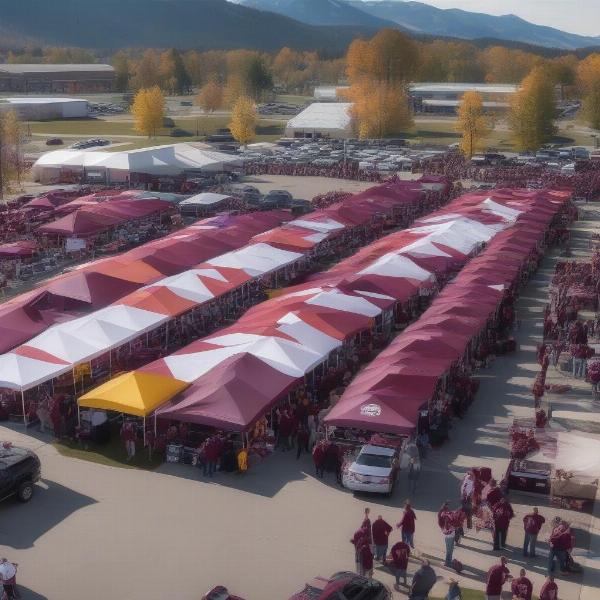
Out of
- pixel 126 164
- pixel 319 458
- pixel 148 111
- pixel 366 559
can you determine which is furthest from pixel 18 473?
pixel 148 111

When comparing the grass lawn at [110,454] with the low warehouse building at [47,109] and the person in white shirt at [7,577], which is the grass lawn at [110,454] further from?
the low warehouse building at [47,109]

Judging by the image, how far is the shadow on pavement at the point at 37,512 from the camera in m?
11.5

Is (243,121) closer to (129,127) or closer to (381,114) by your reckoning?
(381,114)

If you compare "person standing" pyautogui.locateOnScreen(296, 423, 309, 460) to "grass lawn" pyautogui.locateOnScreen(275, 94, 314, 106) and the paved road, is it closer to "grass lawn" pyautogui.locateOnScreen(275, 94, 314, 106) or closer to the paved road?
the paved road

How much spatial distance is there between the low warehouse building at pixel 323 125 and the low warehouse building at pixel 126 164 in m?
22.5

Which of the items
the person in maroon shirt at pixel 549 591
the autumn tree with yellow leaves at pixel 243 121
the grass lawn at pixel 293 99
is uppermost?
the autumn tree with yellow leaves at pixel 243 121

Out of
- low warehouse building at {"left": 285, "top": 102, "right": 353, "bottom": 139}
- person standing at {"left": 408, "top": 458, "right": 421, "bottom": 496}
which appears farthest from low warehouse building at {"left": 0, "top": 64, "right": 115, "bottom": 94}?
person standing at {"left": 408, "top": 458, "right": 421, "bottom": 496}

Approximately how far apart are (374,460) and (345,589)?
12.9 ft

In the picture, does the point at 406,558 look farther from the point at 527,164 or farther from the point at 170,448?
the point at 527,164

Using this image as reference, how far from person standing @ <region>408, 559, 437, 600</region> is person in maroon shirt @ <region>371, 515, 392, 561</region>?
111 cm

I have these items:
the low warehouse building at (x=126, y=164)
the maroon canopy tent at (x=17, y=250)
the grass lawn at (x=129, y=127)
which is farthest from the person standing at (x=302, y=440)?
the grass lawn at (x=129, y=127)

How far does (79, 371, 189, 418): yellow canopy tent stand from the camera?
13961 millimetres

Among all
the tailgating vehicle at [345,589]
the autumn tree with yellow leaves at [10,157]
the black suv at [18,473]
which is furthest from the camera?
the autumn tree with yellow leaves at [10,157]

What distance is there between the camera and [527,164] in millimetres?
53406
